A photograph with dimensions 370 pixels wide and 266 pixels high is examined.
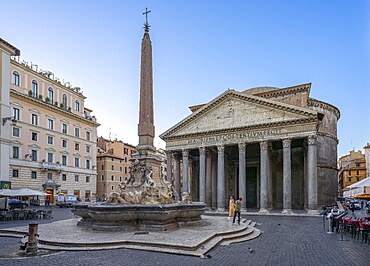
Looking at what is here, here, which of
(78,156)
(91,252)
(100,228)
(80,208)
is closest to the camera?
(91,252)

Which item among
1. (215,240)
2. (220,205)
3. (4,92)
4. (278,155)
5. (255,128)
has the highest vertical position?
(4,92)

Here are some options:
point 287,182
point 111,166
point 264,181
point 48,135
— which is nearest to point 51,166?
point 48,135

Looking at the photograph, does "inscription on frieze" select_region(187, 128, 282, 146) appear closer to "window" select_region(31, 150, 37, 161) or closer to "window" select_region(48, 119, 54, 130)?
"window" select_region(48, 119, 54, 130)

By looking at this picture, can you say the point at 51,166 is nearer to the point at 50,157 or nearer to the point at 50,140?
the point at 50,157

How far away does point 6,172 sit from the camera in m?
27.1

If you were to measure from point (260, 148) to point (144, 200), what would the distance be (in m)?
18.9

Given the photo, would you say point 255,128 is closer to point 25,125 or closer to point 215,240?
point 215,240

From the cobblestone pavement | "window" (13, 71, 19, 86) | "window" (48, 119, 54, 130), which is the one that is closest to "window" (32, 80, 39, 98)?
"window" (13, 71, 19, 86)

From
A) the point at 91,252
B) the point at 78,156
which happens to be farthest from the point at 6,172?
the point at 91,252

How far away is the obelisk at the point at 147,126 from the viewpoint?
42.9 ft

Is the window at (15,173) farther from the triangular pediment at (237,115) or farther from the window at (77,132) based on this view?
the triangular pediment at (237,115)

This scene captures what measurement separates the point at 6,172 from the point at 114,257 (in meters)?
23.2

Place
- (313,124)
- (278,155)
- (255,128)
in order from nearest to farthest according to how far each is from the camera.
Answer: (313,124) < (255,128) < (278,155)

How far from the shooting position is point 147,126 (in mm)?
13266
